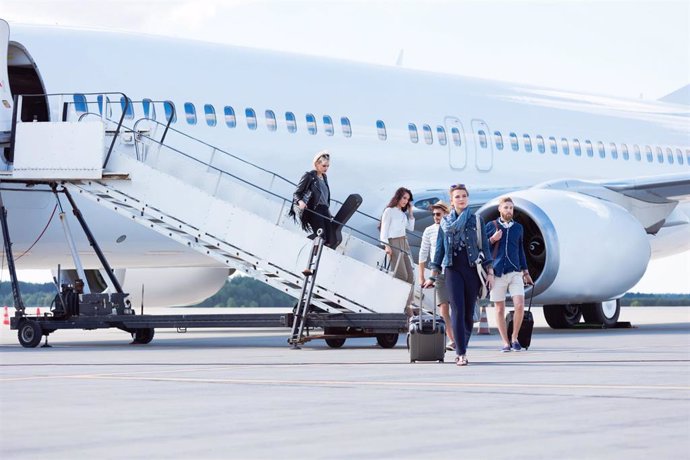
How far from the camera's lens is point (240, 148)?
51.6ft

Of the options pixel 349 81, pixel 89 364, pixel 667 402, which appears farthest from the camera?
pixel 349 81

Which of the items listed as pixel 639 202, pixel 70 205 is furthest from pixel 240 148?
pixel 639 202

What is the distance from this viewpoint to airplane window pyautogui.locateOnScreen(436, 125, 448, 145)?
60.1 ft

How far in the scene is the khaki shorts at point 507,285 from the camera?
11.9 meters

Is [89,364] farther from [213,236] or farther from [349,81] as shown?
[349,81]

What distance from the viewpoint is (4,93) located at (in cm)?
1332

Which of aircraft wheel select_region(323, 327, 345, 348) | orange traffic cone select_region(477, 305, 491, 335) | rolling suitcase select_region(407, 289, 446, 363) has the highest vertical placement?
rolling suitcase select_region(407, 289, 446, 363)

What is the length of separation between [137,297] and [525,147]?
6084 mm

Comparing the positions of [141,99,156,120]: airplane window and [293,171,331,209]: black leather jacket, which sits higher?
[141,99,156,120]: airplane window

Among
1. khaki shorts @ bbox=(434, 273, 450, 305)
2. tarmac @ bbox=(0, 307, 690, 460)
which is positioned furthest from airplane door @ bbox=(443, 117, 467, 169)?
tarmac @ bbox=(0, 307, 690, 460)

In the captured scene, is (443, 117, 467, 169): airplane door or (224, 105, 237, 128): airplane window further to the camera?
(443, 117, 467, 169): airplane door

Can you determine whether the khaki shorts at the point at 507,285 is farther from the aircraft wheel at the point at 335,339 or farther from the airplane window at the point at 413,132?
the airplane window at the point at 413,132

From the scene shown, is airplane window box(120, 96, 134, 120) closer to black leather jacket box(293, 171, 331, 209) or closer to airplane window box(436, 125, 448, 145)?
black leather jacket box(293, 171, 331, 209)

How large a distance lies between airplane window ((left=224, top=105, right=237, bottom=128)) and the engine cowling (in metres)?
3.07
